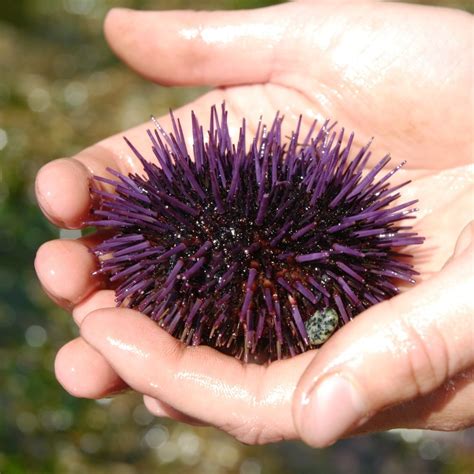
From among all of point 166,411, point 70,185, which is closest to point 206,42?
point 70,185

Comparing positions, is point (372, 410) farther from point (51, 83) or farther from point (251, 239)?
point (51, 83)

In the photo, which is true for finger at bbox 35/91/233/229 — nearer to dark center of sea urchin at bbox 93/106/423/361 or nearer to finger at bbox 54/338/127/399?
dark center of sea urchin at bbox 93/106/423/361

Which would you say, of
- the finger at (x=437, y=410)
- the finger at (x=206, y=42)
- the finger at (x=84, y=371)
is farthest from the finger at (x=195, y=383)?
the finger at (x=206, y=42)

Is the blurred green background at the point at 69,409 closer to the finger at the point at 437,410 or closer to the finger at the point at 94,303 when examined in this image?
the finger at the point at 94,303

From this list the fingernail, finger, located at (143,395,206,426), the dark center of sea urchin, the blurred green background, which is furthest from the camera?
the blurred green background

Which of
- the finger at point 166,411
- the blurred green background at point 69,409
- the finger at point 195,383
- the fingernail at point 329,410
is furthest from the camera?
the blurred green background at point 69,409

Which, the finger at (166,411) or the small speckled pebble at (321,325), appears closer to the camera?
the small speckled pebble at (321,325)

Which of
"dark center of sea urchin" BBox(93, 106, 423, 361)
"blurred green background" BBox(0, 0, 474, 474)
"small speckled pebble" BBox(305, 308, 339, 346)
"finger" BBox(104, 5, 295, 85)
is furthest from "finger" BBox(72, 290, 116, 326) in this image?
"blurred green background" BBox(0, 0, 474, 474)
